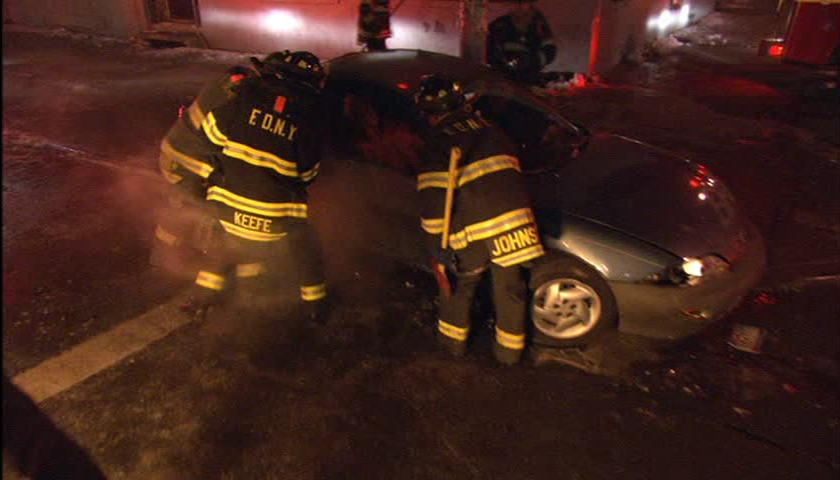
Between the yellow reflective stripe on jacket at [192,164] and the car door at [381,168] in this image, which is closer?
the yellow reflective stripe on jacket at [192,164]

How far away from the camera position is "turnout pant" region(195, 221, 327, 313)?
3.62 metres

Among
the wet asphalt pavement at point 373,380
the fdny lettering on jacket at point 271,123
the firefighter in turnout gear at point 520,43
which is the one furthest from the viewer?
the firefighter in turnout gear at point 520,43

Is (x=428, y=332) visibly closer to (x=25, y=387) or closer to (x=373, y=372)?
(x=373, y=372)

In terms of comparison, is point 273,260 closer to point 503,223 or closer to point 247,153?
point 247,153

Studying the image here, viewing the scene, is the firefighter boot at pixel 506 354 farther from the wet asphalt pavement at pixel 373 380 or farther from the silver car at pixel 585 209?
the silver car at pixel 585 209

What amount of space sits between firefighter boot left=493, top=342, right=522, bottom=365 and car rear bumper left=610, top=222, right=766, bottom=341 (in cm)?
65

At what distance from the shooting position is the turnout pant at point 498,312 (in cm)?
336

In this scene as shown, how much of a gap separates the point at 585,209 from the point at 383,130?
55.6 inches

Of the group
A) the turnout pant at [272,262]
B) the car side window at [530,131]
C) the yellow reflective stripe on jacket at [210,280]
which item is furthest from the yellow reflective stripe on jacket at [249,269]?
the car side window at [530,131]

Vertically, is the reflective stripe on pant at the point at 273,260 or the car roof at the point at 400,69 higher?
the car roof at the point at 400,69

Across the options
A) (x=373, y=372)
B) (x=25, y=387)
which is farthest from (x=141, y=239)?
(x=373, y=372)

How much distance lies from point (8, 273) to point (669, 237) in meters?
4.73

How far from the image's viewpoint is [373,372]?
3510 mm

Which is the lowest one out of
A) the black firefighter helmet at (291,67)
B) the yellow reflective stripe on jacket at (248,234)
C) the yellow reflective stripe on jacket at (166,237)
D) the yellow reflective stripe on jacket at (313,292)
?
the yellow reflective stripe on jacket at (313,292)
